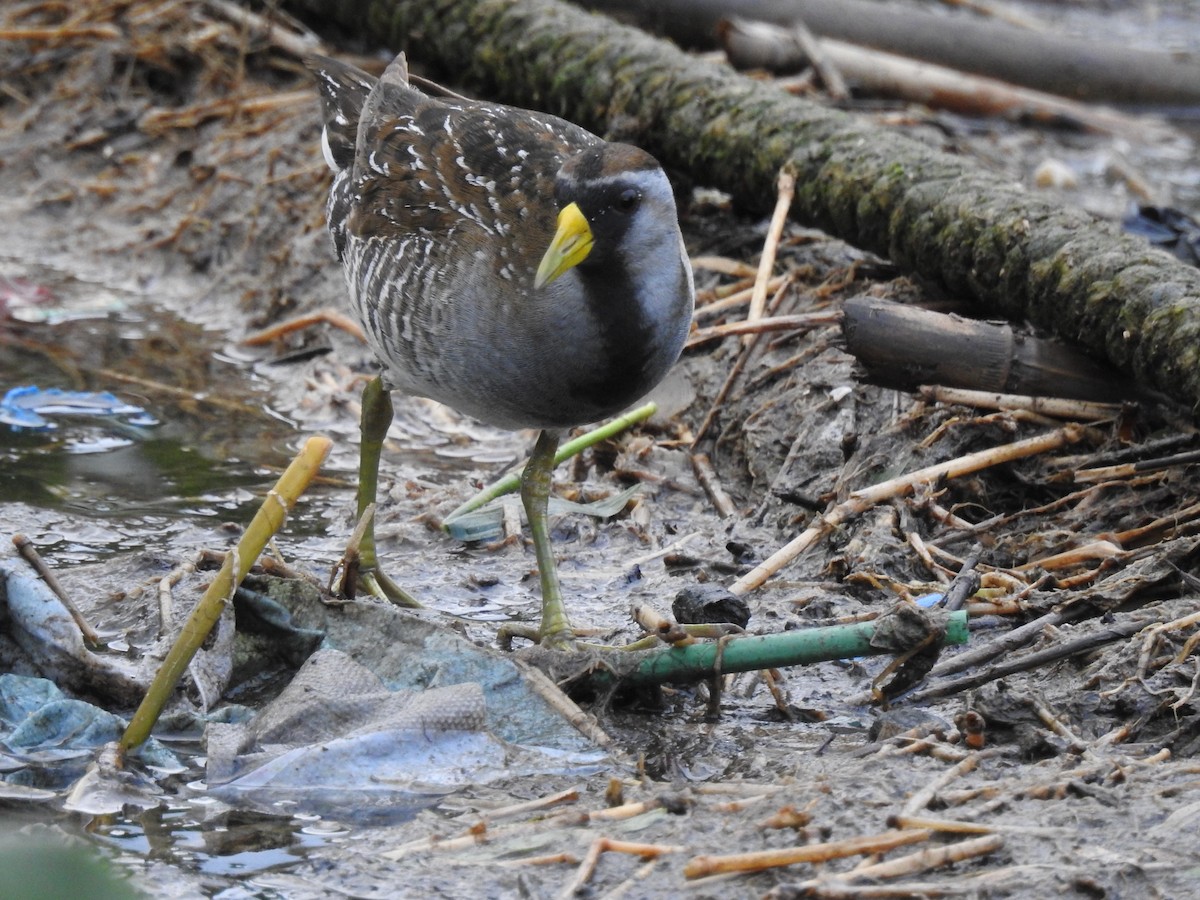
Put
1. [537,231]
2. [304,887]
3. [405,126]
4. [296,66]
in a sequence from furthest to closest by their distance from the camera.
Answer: [296,66], [405,126], [537,231], [304,887]

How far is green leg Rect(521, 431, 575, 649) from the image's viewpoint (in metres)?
4.25

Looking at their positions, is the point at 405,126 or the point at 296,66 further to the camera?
the point at 296,66

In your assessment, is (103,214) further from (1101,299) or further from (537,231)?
(1101,299)

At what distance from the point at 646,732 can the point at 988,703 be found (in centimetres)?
81

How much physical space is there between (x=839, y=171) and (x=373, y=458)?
2.13 meters

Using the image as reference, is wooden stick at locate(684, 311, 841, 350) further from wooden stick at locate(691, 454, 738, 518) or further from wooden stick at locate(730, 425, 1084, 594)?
wooden stick at locate(730, 425, 1084, 594)

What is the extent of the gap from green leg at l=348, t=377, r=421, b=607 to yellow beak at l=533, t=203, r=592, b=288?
123 cm

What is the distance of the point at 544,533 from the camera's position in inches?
176

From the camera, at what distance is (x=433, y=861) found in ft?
10.1

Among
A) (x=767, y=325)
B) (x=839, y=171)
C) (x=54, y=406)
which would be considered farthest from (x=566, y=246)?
(x=54, y=406)

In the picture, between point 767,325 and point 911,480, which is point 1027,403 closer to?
point 911,480

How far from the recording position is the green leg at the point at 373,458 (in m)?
4.62

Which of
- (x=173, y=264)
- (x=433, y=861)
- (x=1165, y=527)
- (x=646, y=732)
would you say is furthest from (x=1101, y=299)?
(x=173, y=264)

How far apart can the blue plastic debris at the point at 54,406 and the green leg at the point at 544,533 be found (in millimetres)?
2142
